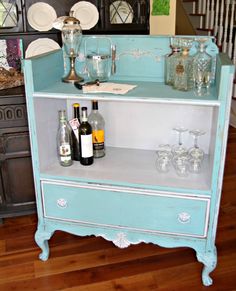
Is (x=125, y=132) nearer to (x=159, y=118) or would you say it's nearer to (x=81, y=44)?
(x=159, y=118)

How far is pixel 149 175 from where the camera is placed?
1.74 meters

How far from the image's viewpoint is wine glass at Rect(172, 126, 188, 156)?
1.82 meters

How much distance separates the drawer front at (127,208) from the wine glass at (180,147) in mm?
265

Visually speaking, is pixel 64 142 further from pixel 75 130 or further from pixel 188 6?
pixel 188 6

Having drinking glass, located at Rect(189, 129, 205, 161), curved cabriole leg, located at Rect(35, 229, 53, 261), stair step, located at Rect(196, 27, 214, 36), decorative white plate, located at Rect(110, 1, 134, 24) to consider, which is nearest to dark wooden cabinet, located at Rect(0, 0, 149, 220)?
decorative white plate, located at Rect(110, 1, 134, 24)

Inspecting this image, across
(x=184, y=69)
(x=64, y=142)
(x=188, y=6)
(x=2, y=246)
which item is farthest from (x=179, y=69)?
(x=188, y=6)

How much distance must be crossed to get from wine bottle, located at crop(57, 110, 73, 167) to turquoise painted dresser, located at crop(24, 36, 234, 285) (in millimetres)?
35

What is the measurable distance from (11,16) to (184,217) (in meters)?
1.58

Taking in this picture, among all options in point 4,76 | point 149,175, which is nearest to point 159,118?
point 149,175

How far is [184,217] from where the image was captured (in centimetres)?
167

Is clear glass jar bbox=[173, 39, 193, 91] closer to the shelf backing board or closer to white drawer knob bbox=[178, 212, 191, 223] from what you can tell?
the shelf backing board

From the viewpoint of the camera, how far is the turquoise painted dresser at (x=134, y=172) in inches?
63.6

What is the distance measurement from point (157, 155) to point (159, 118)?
19 cm

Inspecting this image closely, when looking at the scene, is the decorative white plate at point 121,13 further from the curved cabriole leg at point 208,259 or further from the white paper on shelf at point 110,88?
the curved cabriole leg at point 208,259
